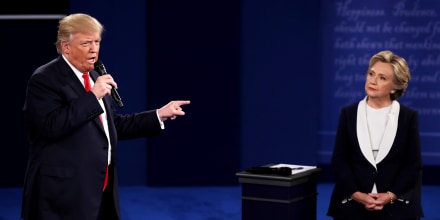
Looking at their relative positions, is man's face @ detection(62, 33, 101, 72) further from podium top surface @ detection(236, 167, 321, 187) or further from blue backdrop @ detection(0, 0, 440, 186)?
blue backdrop @ detection(0, 0, 440, 186)

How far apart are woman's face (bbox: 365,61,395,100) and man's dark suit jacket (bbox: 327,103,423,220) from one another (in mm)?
130

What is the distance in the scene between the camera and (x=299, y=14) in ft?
23.6

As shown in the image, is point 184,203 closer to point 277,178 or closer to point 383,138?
point 277,178

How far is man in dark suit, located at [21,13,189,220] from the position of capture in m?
3.00

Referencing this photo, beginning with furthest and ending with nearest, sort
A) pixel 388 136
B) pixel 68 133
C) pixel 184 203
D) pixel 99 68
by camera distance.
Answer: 1. pixel 184 203
2. pixel 388 136
3. pixel 99 68
4. pixel 68 133

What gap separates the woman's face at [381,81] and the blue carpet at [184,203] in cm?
241

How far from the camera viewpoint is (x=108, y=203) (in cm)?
333

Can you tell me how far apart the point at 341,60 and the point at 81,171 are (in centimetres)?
470

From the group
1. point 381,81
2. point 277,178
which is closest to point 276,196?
point 277,178

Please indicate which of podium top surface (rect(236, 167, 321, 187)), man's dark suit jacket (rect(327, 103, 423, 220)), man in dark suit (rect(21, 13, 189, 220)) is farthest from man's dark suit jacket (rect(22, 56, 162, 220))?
man's dark suit jacket (rect(327, 103, 423, 220))

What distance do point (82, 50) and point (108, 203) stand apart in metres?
0.72

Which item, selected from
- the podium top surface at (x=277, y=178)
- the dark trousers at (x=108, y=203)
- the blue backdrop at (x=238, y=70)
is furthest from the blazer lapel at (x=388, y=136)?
the blue backdrop at (x=238, y=70)

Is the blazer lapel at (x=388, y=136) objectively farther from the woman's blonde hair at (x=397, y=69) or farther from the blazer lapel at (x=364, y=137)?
the woman's blonde hair at (x=397, y=69)

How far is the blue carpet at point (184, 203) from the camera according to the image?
604 centimetres
